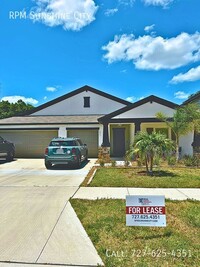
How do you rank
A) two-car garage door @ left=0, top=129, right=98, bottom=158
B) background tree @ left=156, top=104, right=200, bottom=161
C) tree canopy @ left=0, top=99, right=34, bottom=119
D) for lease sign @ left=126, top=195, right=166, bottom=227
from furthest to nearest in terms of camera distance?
1. tree canopy @ left=0, top=99, right=34, bottom=119
2. two-car garage door @ left=0, top=129, right=98, bottom=158
3. background tree @ left=156, top=104, right=200, bottom=161
4. for lease sign @ left=126, top=195, right=166, bottom=227

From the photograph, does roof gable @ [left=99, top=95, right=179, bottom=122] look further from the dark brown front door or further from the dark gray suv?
the dark gray suv

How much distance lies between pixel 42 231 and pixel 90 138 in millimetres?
14488

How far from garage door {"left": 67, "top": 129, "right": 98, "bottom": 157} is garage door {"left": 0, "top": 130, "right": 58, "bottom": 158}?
1.85m

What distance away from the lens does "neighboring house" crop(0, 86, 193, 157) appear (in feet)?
53.6

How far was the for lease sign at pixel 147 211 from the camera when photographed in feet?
13.5

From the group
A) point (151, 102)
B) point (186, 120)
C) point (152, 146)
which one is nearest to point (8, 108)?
point (151, 102)

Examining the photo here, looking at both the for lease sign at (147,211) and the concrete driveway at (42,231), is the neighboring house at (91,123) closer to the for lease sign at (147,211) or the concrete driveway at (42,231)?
the concrete driveway at (42,231)

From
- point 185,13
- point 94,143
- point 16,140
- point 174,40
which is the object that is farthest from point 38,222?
point 16,140

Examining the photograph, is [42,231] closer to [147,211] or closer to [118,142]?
[147,211]

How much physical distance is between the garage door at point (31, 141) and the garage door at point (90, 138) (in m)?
1.85

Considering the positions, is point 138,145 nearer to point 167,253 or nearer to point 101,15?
point 101,15

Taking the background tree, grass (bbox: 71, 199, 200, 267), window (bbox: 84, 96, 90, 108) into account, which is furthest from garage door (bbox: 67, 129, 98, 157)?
grass (bbox: 71, 199, 200, 267)

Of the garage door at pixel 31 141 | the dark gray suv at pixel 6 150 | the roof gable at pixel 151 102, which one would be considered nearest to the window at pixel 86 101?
the garage door at pixel 31 141

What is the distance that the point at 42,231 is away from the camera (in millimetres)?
4367
